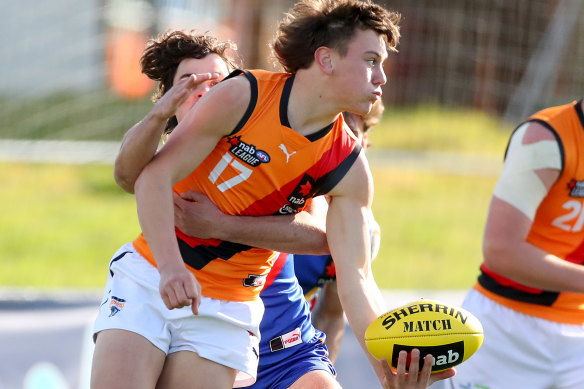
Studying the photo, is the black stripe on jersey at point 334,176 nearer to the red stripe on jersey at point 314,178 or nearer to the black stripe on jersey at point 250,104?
the red stripe on jersey at point 314,178

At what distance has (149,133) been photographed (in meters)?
2.95

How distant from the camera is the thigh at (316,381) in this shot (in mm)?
3420

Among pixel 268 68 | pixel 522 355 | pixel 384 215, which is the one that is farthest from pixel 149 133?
pixel 384 215

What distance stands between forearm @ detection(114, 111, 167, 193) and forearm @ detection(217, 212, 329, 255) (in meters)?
0.37

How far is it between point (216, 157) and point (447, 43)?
10383 millimetres

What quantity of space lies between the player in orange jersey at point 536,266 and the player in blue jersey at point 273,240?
84cm

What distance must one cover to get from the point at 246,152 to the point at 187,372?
0.81 meters

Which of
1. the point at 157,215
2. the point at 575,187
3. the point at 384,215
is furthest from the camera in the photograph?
the point at 384,215

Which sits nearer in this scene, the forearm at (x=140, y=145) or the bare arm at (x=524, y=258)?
the forearm at (x=140, y=145)

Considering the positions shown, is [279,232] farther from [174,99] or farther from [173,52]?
[173,52]

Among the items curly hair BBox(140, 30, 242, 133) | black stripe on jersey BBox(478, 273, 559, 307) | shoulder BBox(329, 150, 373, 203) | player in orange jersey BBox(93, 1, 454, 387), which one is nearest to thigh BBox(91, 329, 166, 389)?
player in orange jersey BBox(93, 1, 454, 387)

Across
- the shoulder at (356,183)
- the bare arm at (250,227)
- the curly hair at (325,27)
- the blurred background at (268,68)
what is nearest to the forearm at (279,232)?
the bare arm at (250,227)

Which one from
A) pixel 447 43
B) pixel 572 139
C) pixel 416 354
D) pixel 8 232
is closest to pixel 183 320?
pixel 416 354

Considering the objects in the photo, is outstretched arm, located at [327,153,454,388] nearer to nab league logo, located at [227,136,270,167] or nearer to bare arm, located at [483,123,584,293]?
nab league logo, located at [227,136,270,167]
